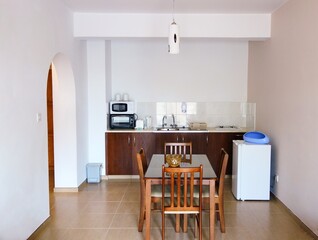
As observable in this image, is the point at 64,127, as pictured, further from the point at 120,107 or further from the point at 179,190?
the point at 179,190

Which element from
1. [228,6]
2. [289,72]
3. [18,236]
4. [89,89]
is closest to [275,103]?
[289,72]

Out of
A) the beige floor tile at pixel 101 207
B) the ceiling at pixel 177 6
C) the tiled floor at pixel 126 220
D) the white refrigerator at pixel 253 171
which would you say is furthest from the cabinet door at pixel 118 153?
the ceiling at pixel 177 6

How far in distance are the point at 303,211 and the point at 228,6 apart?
110 inches

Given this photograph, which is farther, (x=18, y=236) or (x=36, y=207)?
(x=36, y=207)

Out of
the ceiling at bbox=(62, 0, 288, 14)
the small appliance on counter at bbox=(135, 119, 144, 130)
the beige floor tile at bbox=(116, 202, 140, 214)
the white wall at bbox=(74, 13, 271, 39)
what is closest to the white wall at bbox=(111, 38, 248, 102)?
the small appliance on counter at bbox=(135, 119, 144, 130)

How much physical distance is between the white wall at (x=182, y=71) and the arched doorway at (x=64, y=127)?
4.46 ft

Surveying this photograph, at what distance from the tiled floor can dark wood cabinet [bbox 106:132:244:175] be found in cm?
80

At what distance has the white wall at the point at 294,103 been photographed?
320 cm

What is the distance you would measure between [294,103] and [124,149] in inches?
115

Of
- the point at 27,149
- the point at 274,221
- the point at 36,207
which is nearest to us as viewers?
the point at 27,149

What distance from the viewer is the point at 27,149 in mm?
2990

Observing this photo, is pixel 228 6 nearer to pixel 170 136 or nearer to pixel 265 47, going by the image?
pixel 265 47

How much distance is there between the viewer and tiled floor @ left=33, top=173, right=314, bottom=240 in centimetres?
322

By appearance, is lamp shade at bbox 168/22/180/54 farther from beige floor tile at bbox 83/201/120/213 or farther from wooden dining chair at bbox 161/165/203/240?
beige floor tile at bbox 83/201/120/213
